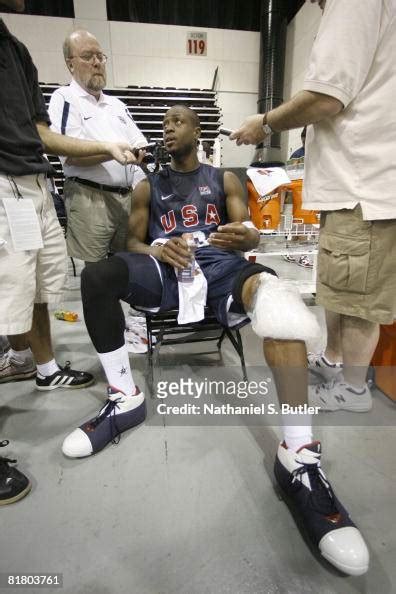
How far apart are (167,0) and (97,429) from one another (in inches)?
333

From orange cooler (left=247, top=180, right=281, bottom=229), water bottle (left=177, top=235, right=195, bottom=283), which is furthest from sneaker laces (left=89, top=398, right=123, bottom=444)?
orange cooler (left=247, top=180, right=281, bottom=229)

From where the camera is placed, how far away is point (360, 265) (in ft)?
3.78

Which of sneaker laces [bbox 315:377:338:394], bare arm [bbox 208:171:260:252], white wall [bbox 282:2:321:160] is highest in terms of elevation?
white wall [bbox 282:2:321:160]

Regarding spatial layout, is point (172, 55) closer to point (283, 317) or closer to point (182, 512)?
point (283, 317)

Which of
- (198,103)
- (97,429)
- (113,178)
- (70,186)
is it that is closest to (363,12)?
(113,178)

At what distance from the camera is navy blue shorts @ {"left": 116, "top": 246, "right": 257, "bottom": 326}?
131 centimetres

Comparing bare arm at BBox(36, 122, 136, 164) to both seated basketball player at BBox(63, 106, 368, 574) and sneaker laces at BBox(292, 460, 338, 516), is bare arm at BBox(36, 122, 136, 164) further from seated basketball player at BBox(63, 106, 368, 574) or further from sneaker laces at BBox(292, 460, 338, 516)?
sneaker laces at BBox(292, 460, 338, 516)

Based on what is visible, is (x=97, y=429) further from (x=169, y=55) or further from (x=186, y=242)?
(x=169, y=55)

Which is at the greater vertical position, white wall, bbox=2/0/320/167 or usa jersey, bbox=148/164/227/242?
white wall, bbox=2/0/320/167

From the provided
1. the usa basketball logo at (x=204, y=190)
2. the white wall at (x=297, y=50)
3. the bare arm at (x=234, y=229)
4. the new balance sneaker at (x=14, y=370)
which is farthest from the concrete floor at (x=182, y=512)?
the white wall at (x=297, y=50)

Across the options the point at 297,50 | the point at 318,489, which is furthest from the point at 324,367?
the point at 297,50

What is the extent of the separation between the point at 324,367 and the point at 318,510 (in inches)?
35.3

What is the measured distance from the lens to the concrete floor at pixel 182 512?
2.70 feet

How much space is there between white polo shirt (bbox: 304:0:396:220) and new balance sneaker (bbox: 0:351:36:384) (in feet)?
5.41
